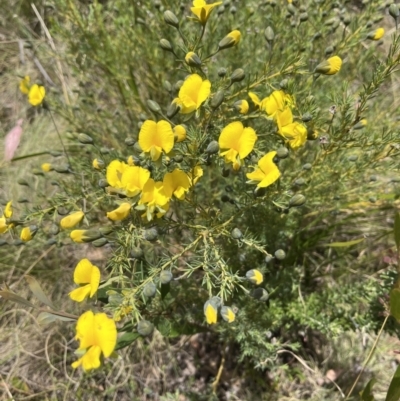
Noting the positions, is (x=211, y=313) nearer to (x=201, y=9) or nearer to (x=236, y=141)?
(x=236, y=141)

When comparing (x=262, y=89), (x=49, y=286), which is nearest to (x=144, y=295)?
(x=262, y=89)

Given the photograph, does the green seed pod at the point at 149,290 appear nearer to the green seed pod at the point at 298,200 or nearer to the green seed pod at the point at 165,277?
the green seed pod at the point at 165,277

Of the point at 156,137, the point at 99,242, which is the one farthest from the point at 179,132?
the point at 99,242

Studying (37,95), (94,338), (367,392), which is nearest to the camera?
(94,338)

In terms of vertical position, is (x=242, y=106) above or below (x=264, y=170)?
above

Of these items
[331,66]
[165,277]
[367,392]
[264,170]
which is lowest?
[367,392]

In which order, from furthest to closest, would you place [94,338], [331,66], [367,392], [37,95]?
[37,95], [367,392], [331,66], [94,338]
